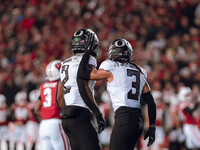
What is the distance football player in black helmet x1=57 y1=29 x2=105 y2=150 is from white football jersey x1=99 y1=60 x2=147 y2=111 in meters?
0.25

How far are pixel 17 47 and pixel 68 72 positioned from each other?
1224 cm

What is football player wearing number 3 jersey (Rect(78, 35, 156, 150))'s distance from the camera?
5.21m

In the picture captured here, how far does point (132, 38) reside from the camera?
1578 cm

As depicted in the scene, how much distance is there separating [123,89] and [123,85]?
1.9 inches

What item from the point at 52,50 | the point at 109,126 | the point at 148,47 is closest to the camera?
the point at 109,126

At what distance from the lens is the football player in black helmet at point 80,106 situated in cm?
527

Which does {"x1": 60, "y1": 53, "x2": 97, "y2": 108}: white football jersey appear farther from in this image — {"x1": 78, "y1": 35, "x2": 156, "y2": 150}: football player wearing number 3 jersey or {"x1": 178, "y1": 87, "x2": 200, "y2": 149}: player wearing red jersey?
{"x1": 178, "y1": 87, "x2": 200, "y2": 149}: player wearing red jersey

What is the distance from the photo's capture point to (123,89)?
5.33 meters

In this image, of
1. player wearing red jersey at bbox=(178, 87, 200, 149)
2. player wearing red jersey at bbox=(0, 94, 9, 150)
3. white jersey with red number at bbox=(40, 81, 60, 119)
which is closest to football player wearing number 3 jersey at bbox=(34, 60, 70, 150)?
white jersey with red number at bbox=(40, 81, 60, 119)

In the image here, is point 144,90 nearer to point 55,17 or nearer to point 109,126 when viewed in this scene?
point 109,126

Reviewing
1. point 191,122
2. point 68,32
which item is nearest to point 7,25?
point 68,32

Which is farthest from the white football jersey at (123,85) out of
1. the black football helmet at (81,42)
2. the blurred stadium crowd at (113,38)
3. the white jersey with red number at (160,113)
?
the white jersey with red number at (160,113)

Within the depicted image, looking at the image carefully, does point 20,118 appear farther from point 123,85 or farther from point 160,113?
point 123,85

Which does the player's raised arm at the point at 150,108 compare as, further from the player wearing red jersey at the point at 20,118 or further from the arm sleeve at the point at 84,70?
the player wearing red jersey at the point at 20,118
